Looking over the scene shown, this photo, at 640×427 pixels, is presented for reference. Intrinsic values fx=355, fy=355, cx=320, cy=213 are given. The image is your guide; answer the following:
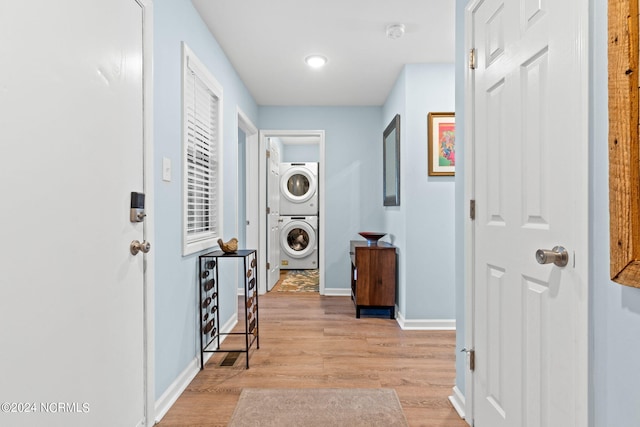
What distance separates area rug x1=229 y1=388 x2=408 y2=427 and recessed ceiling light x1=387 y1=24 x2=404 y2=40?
95.2 inches

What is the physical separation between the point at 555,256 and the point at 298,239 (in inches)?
212

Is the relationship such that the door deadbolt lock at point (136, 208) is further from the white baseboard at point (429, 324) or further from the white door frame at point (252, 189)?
the white door frame at point (252, 189)

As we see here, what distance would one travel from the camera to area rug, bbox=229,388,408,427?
174 centimetres

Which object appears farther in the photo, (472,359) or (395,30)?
(395,30)

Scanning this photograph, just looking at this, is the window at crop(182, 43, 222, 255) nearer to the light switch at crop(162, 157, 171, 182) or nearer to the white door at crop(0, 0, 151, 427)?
the light switch at crop(162, 157, 171, 182)

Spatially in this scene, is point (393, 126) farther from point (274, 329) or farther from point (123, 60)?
point (123, 60)

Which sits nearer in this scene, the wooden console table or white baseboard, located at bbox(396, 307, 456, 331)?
white baseboard, located at bbox(396, 307, 456, 331)

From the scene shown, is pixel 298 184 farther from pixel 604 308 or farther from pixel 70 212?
pixel 604 308

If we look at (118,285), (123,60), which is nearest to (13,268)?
(118,285)

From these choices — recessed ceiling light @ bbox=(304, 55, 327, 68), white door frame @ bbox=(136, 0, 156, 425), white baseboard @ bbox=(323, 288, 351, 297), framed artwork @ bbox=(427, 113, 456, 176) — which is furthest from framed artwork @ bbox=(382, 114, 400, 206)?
white door frame @ bbox=(136, 0, 156, 425)

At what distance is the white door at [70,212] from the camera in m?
0.93

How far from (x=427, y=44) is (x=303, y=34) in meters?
1.00

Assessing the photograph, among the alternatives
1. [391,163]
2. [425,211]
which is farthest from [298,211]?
[425,211]

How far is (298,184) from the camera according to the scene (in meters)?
6.34
